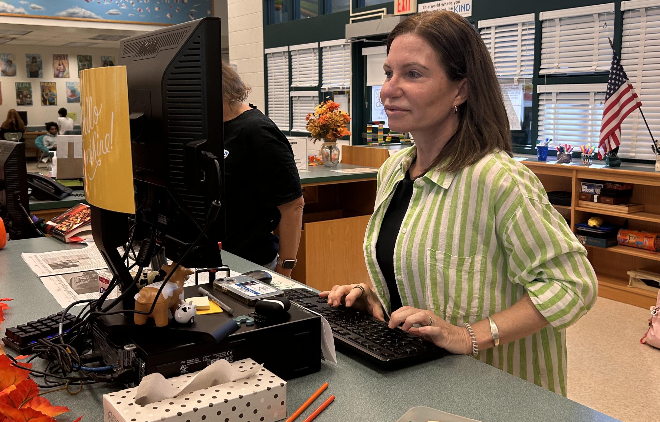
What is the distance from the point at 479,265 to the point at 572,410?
0.42 metres

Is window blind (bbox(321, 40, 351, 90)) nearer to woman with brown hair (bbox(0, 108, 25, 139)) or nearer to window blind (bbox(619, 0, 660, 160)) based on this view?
window blind (bbox(619, 0, 660, 160))

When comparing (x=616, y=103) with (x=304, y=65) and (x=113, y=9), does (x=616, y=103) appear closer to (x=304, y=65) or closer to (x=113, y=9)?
(x=304, y=65)

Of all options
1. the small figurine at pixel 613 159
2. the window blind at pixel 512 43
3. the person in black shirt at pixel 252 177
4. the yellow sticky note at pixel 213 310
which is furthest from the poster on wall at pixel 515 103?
the yellow sticky note at pixel 213 310

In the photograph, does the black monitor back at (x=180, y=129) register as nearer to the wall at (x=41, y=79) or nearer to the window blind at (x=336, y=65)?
the window blind at (x=336, y=65)

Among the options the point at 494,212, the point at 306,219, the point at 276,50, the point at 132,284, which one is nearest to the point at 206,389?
the point at 132,284

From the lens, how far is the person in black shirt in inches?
103

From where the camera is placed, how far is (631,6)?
5.12 metres

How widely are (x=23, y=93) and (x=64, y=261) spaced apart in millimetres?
15323

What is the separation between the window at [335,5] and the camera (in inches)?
348

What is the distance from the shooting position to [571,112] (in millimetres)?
5781

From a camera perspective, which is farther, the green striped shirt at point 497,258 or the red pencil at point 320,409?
the green striped shirt at point 497,258

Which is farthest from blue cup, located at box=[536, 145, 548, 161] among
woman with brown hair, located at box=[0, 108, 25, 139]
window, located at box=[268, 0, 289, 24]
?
woman with brown hair, located at box=[0, 108, 25, 139]

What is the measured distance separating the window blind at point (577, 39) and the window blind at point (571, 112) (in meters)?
0.17

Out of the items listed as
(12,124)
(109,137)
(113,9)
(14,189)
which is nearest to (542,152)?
(14,189)
